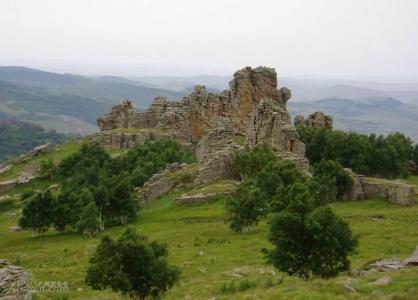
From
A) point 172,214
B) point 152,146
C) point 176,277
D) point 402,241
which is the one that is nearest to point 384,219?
point 402,241

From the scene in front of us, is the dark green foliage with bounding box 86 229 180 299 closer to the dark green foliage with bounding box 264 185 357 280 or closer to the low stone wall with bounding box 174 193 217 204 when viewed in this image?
the dark green foliage with bounding box 264 185 357 280

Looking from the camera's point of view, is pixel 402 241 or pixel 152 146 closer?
pixel 402 241

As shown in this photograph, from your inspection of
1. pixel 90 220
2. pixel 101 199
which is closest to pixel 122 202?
pixel 101 199

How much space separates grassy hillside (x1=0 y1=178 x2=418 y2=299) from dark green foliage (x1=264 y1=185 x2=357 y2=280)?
1.04 meters

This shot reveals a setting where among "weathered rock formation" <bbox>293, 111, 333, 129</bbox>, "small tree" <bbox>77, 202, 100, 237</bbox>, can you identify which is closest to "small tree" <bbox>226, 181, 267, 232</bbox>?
"small tree" <bbox>77, 202, 100, 237</bbox>

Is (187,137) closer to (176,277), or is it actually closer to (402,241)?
(402,241)

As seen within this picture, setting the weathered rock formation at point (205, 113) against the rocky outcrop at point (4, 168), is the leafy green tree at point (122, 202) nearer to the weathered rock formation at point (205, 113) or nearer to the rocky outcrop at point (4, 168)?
the weathered rock formation at point (205, 113)

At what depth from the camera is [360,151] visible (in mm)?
102750

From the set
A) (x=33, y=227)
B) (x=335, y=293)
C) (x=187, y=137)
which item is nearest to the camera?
(x=335, y=293)

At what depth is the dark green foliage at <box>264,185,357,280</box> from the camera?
35312mm

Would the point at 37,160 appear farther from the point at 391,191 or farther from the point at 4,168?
the point at 391,191

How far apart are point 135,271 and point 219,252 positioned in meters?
21.7

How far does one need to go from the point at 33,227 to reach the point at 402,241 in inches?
1873

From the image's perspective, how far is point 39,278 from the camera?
48.3 m
